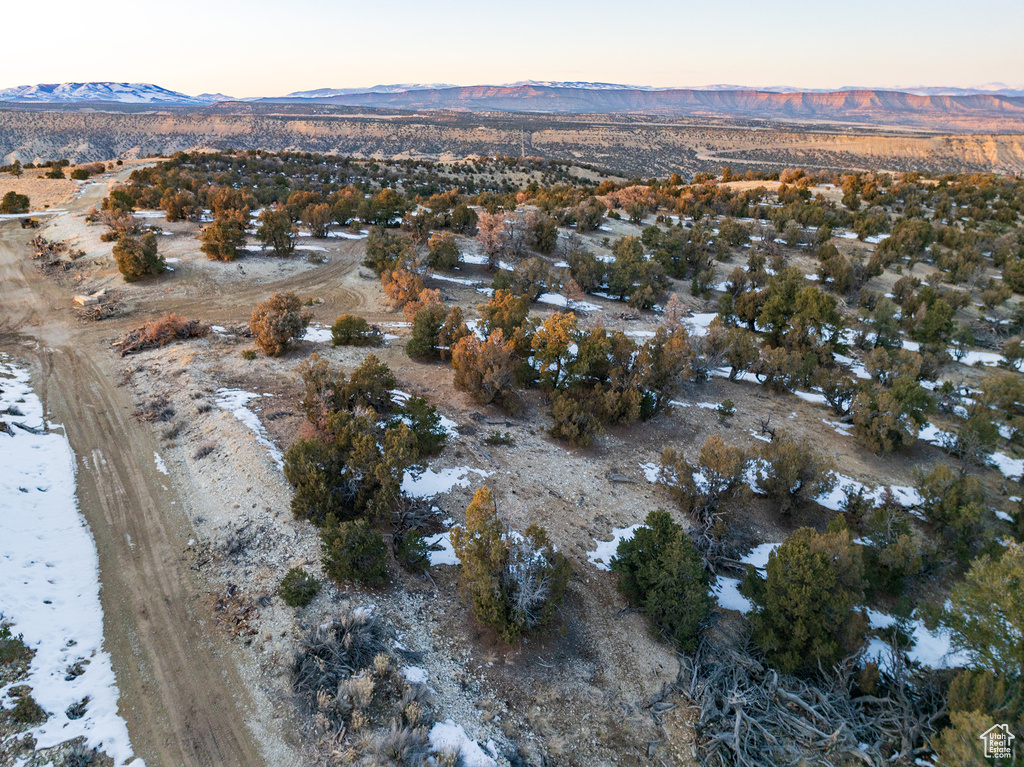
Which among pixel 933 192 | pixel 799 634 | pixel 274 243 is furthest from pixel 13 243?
pixel 933 192

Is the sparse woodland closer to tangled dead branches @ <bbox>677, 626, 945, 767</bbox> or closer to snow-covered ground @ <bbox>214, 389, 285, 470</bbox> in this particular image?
tangled dead branches @ <bbox>677, 626, 945, 767</bbox>

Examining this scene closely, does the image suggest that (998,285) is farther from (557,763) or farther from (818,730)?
(557,763)

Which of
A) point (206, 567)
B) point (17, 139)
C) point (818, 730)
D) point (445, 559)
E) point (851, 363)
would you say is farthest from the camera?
point (17, 139)

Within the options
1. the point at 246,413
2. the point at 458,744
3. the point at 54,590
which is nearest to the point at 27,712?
the point at 54,590

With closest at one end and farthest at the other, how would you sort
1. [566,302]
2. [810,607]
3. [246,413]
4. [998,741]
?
[998,741], [810,607], [246,413], [566,302]

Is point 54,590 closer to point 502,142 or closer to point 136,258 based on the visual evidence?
point 136,258

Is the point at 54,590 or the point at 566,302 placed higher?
the point at 566,302
